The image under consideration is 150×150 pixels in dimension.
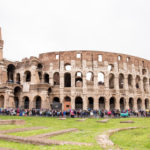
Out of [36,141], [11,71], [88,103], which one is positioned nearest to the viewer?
[36,141]

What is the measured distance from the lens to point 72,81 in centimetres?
3075

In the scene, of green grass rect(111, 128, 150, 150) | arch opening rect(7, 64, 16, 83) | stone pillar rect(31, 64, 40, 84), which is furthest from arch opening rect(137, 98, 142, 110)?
green grass rect(111, 128, 150, 150)

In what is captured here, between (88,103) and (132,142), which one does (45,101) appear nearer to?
(88,103)

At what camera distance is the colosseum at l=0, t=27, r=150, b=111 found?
98.3 ft

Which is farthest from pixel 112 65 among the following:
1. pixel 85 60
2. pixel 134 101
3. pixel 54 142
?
pixel 54 142

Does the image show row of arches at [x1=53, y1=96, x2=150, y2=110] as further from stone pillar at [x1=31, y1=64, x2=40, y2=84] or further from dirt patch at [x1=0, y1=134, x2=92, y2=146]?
dirt patch at [x1=0, y1=134, x2=92, y2=146]

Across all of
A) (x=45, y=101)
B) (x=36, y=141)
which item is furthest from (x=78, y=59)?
(x=36, y=141)

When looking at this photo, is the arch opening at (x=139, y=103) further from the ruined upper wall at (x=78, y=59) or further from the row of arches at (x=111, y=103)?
the ruined upper wall at (x=78, y=59)

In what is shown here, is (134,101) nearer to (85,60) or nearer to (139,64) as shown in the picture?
(139,64)

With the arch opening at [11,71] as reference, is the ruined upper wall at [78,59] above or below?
above

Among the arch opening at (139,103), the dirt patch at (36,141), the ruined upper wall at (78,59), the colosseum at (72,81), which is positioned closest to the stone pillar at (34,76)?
the colosseum at (72,81)

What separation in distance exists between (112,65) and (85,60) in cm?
519

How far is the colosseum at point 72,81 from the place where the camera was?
98.3 feet

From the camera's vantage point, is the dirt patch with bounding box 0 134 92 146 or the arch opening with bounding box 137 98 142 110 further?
the arch opening with bounding box 137 98 142 110
